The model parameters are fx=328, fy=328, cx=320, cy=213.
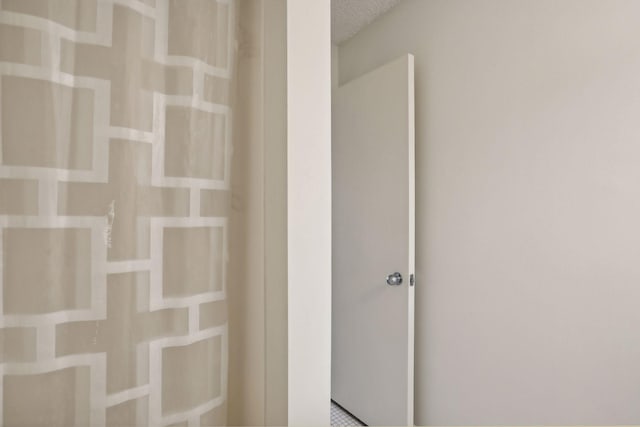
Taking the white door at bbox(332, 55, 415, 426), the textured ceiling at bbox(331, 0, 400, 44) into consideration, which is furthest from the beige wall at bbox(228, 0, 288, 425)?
the textured ceiling at bbox(331, 0, 400, 44)

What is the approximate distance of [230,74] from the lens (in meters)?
0.64

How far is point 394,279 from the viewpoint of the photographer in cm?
161

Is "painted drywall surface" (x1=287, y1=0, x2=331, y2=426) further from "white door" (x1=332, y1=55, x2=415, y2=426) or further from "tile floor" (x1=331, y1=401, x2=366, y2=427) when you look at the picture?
"tile floor" (x1=331, y1=401, x2=366, y2=427)

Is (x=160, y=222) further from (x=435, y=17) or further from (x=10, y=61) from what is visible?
(x=435, y=17)

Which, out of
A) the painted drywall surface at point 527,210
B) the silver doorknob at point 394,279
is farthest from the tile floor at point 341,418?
the silver doorknob at point 394,279

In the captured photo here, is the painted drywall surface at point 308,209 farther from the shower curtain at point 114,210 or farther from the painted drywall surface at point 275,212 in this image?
the shower curtain at point 114,210

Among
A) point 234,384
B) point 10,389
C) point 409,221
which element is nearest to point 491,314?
point 409,221

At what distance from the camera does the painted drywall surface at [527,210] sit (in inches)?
41.5

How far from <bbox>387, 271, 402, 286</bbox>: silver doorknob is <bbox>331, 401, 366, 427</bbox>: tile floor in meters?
0.86

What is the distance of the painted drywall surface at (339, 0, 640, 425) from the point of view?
3.46 ft

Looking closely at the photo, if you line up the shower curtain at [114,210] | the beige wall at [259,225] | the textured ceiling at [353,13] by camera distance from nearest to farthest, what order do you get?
1. the shower curtain at [114,210]
2. the beige wall at [259,225]
3. the textured ceiling at [353,13]

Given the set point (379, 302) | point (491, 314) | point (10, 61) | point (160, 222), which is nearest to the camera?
point (10, 61)

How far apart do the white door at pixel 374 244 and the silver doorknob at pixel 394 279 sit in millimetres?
16

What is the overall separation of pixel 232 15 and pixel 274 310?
1.86ft
